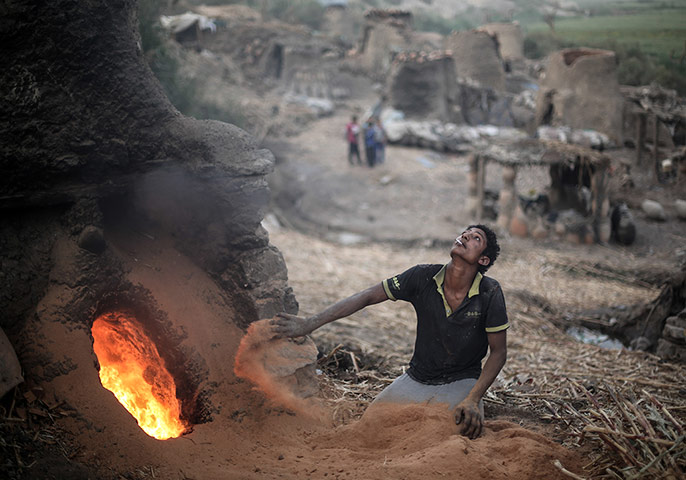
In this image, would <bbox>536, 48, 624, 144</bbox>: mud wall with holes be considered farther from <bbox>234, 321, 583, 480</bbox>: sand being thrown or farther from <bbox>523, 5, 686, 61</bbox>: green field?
<bbox>234, 321, 583, 480</bbox>: sand being thrown

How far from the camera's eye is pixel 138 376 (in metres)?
4.01

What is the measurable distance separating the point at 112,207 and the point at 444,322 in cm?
231

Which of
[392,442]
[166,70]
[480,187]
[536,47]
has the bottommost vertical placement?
[480,187]

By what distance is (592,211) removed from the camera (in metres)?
12.6

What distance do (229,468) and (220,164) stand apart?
187cm

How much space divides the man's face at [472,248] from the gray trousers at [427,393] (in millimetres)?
797

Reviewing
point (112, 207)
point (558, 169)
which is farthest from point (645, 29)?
point (112, 207)

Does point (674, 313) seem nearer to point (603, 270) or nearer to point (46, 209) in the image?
point (603, 270)

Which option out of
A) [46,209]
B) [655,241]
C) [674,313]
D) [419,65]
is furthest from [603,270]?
[419,65]

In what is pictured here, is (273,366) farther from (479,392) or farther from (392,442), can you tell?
(479,392)

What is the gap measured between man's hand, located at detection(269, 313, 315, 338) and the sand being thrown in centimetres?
6

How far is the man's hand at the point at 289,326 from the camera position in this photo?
151 inches

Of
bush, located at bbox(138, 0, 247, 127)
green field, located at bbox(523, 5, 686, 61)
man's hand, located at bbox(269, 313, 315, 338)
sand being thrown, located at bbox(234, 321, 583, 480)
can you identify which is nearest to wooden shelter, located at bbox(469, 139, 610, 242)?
green field, located at bbox(523, 5, 686, 61)

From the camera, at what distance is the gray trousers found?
3590 mm
